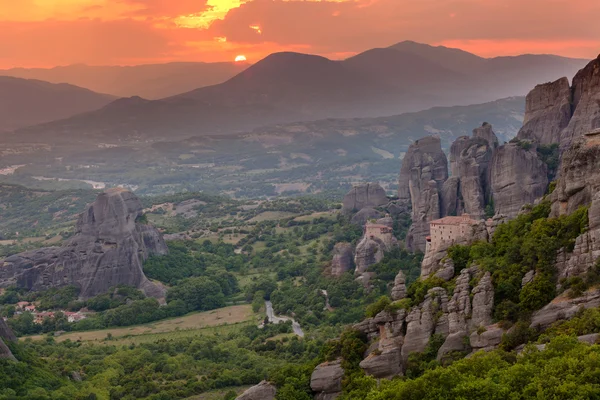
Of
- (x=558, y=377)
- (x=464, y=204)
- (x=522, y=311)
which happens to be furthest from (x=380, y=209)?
(x=558, y=377)

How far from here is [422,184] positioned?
77.2m

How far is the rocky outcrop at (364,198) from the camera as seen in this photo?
94750mm

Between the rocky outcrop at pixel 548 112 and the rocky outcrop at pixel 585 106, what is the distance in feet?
3.16

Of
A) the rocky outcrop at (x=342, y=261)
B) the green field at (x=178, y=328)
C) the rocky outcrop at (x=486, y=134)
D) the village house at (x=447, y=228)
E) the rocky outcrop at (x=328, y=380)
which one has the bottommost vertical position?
the green field at (x=178, y=328)

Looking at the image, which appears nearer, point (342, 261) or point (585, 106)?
point (585, 106)

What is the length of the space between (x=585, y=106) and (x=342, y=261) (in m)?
28.3

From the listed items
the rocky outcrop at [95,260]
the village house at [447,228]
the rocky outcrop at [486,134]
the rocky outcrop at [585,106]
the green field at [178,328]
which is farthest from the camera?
the rocky outcrop at [95,260]

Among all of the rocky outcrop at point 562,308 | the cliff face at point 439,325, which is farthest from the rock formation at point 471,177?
the rocky outcrop at point 562,308

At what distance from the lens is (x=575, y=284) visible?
104 feet

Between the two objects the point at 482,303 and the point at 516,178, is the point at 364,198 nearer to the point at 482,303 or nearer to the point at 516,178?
the point at 516,178

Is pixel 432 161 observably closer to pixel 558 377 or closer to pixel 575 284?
pixel 575 284

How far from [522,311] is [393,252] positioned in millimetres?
40910

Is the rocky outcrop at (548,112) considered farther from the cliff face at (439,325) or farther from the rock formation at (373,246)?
the cliff face at (439,325)

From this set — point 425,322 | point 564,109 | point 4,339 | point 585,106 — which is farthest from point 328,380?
point 564,109
